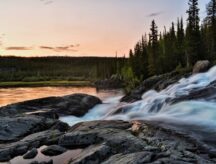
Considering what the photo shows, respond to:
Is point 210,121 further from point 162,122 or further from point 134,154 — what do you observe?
point 134,154

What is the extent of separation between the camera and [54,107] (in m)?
38.2

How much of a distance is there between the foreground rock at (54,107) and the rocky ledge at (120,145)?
1260 centimetres

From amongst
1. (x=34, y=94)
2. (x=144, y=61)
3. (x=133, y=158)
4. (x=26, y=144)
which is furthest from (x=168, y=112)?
(x=144, y=61)

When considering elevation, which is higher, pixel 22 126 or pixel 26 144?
pixel 22 126

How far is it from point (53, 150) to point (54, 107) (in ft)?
61.4

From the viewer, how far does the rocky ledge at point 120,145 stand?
1556 cm

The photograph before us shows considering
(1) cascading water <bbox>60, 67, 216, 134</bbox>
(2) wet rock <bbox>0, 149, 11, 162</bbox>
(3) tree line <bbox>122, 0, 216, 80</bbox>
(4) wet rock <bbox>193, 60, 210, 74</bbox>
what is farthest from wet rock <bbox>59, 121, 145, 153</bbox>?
(3) tree line <bbox>122, 0, 216, 80</bbox>

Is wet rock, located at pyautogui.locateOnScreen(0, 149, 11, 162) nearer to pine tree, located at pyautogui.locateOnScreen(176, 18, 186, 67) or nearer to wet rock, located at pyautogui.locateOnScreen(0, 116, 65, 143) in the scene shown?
wet rock, located at pyautogui.locateOnScreen(0, 116, 65, 143)

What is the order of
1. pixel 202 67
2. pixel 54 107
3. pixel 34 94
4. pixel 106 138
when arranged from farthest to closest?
pixel 34 94 → pixel 202 67 → pixel 54 107 → pixel 106 138

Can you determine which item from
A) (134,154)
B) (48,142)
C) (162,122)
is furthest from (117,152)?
(162,122)

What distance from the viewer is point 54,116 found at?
111 feet

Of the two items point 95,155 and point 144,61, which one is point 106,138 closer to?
point 95,155

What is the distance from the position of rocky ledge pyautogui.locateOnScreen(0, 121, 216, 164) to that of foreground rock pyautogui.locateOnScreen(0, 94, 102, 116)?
1260cm

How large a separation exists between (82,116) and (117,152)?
2041 cm
